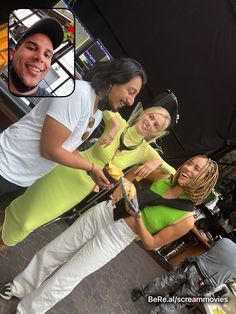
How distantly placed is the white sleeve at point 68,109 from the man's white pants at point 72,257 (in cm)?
Result: 76

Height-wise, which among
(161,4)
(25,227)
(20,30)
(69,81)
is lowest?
(25,227)

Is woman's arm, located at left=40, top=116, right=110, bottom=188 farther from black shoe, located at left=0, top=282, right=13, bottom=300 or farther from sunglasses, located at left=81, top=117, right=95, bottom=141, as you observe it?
black shoe, located at left=0, top=282, right=13, bottom=300

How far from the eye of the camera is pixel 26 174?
64.6 inches

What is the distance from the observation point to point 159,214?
2.04 metres

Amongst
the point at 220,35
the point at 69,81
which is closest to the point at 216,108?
the point at 220,35

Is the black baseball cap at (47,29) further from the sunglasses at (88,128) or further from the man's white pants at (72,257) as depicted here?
the man's white pants at (72,257)

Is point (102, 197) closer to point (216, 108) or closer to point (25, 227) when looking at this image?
point (25, 227)

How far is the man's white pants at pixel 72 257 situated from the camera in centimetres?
202

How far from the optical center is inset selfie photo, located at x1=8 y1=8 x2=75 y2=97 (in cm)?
84

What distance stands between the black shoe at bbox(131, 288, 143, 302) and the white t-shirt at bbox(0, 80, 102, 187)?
2344mm

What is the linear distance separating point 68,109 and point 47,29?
58 cm

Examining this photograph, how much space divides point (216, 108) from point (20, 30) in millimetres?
1363

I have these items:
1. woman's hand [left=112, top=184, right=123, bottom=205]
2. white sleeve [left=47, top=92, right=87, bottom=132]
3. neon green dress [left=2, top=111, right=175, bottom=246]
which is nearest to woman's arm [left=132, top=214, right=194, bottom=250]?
woman's hand [left=112, top=184, right=123, bottom=205]

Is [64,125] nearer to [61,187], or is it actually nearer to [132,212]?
[61,187]
